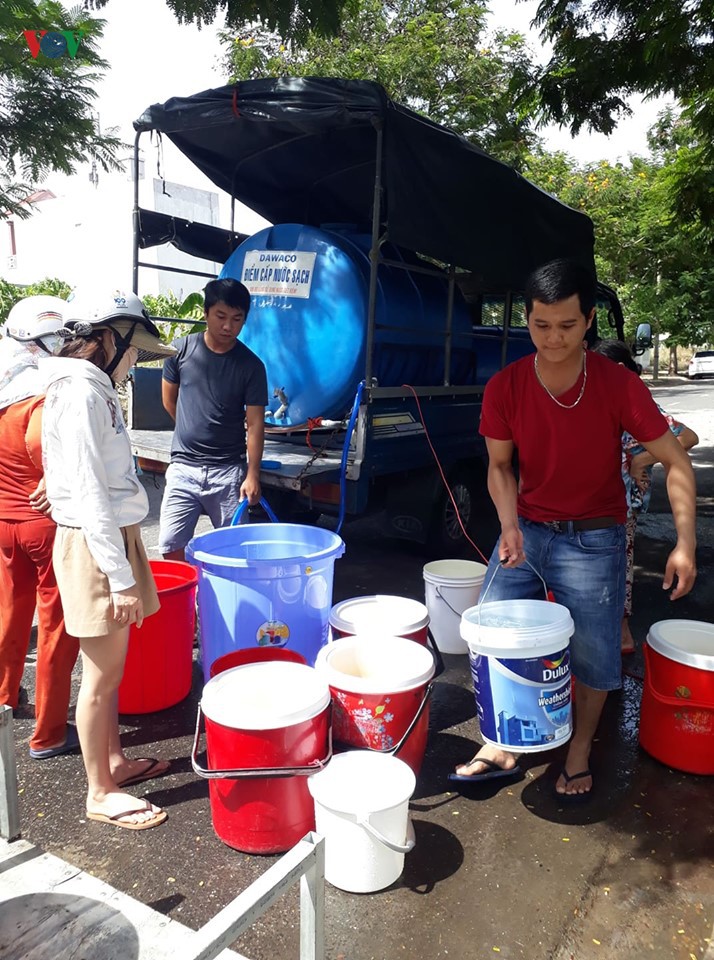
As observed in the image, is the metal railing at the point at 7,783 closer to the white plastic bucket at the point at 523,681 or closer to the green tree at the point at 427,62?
the white plastic bucket at the point at 523,681

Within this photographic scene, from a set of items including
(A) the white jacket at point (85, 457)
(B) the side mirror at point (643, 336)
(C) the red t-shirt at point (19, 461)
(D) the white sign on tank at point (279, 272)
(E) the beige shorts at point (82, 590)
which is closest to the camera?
(A) the white jacket at point (85, 457)

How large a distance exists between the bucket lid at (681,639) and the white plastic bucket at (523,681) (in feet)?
1.76

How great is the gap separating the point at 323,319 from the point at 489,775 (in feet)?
10.2

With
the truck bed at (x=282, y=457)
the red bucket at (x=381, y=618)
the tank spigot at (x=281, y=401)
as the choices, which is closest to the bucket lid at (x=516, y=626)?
the red bucket at (x=381, y=618)

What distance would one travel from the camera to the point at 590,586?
104 inches

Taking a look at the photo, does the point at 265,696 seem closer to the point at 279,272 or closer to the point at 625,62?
the point at 279,272

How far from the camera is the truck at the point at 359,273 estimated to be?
4.14 meters

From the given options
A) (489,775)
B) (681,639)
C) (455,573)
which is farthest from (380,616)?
(681,639)

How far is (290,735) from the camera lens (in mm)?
2283

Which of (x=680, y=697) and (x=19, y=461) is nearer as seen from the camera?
(x=680, y=697)

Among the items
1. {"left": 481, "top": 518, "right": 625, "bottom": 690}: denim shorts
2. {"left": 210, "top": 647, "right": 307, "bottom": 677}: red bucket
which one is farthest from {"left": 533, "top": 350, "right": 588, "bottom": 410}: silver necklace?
{"left": 210, "top": 647, "right": 307, "bottom": 677}: red bucket

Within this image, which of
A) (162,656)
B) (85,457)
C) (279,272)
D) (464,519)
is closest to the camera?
(85,457)

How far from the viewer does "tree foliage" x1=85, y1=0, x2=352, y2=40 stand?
12.6ft

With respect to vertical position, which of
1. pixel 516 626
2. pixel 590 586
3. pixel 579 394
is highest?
pixel 579 394
